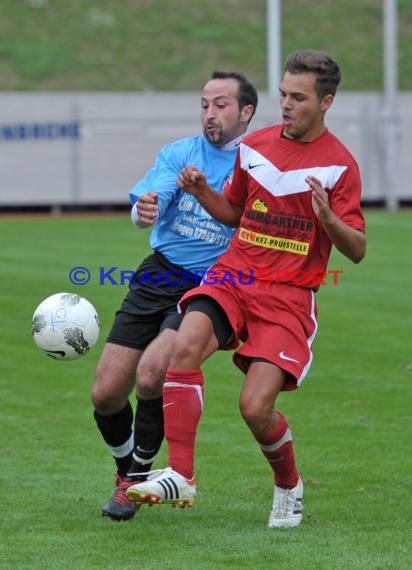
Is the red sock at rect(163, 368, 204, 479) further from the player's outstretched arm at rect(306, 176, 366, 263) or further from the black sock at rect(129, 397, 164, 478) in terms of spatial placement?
the player's outstretched arm at rect(306, 176, 366, 263)

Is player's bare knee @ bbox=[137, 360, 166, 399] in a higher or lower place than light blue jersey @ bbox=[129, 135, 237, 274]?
lower

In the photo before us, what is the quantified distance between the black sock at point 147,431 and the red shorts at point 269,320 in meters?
0.66

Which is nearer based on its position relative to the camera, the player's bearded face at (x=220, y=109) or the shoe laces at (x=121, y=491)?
the shoe laces at (x=121, y=491)

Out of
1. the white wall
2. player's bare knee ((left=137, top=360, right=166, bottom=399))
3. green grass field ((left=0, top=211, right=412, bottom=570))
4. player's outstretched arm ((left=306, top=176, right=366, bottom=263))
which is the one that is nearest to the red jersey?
player's outstretched arm ((left=306, top=176, right=366, bottom=263))

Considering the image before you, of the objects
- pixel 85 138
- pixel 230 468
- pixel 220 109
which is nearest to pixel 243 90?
pixel 220 109

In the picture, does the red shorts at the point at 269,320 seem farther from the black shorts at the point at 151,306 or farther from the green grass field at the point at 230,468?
the green grass field at the point at 230,468

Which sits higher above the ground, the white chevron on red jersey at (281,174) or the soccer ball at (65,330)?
the white chevron on red jersey at (281,174)

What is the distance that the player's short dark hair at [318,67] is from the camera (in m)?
5.85

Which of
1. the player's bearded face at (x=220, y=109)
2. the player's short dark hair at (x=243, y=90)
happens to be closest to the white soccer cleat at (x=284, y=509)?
the player's bearded face at (x=220, y=109)

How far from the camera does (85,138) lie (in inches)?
1026

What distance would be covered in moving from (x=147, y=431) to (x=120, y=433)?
0.34 metres

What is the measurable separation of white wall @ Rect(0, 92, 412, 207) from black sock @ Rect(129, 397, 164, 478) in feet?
64.9

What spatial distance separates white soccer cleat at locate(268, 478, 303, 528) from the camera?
19.9 ft

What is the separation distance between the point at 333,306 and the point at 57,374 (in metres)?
4.81
